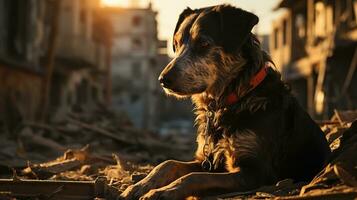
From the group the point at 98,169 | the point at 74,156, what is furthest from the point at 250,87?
the point at 74,156

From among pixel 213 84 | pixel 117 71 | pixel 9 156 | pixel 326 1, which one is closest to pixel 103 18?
pixel 326 1

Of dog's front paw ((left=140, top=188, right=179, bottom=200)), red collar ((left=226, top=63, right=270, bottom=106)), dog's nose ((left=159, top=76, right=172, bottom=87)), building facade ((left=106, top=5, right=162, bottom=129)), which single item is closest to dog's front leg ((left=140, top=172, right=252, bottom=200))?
dog's front paw ((left=140, top=188, right=179, bottom=200))

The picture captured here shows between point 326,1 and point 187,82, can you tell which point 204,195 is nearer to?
point 187,82

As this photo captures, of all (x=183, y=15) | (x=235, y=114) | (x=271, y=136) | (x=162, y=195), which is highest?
(x=183, y=15)

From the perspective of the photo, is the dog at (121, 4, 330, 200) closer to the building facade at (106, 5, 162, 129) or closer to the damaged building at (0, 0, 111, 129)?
the damaged building at (0, 0, 111, 129)

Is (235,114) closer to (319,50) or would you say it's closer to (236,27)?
(236,27)

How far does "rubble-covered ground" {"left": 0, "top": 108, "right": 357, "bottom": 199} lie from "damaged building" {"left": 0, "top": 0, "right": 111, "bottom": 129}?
2935 millimetres

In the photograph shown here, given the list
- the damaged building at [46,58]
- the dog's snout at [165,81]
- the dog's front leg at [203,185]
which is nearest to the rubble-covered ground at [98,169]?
the dog's front leg at [203,185]

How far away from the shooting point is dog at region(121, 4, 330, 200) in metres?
4.77

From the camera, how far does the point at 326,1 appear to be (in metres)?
24.8

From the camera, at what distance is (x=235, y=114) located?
16.6 feet

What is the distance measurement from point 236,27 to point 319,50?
19.4 meters

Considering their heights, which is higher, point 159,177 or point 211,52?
point 211,52

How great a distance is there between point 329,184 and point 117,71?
62.1 m
